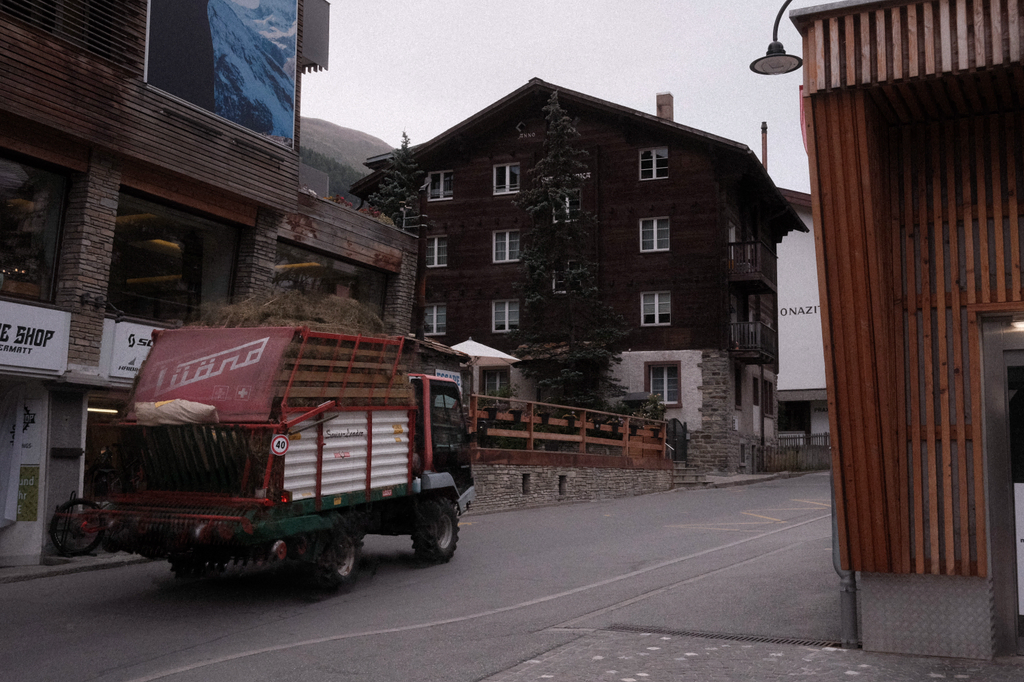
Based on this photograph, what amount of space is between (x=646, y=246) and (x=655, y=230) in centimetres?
65

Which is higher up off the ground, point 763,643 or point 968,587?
point 968,587

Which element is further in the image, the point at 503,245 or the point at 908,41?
the point at 503,245

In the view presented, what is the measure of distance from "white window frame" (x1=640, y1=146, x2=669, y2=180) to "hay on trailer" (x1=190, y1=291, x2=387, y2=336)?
26266mm

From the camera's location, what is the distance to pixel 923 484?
7.30 meters

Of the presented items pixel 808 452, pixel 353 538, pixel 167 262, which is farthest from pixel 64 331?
pixel 808 452

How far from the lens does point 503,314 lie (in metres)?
38.2

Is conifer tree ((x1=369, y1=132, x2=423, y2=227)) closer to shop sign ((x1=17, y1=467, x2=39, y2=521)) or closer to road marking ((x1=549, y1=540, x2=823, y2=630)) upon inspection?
shop sign ((x1=17, y1=467, x2=39, y2=521))

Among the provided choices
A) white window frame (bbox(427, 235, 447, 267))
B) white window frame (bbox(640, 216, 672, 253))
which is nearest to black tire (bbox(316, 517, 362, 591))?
white window frame (bbox(640, 216, 672, 253))

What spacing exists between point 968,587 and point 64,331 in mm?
12151

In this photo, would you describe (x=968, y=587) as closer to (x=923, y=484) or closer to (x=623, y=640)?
(x=923, y=484)

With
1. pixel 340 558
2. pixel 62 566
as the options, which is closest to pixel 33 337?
pixel 62 566

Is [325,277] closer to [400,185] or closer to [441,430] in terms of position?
[441,430]

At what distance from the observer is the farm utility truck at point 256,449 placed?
32.1 feet

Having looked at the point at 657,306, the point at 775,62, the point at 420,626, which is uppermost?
the point at 657,306
